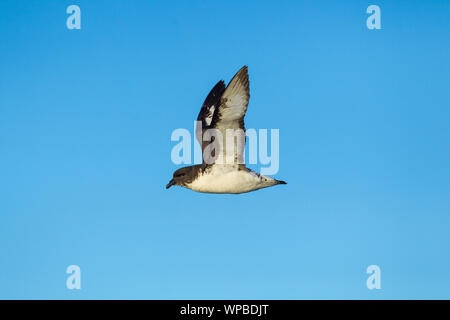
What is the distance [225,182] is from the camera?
14.5 meters

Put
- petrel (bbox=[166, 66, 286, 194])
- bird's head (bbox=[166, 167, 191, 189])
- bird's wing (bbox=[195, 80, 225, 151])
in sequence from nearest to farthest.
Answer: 1. petrel (bbox=[166, 66, 286, 194])
2. bird's head (bbox=[166, 167, 191, 189])
3. bird's wing (bbox=[195, 80, 225, 151])

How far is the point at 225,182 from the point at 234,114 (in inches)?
75.0

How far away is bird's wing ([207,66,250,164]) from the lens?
12828mm

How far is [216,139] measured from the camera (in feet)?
46.1

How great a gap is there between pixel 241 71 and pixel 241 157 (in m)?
2.44

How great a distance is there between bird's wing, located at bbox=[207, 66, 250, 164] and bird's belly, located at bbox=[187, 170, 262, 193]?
33 centimetres

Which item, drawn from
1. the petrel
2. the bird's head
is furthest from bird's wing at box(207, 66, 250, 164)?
the bird's head

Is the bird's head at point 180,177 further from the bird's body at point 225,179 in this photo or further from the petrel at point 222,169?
the bird's body at point 225,179

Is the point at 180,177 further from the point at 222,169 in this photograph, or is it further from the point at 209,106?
the point at 209,106

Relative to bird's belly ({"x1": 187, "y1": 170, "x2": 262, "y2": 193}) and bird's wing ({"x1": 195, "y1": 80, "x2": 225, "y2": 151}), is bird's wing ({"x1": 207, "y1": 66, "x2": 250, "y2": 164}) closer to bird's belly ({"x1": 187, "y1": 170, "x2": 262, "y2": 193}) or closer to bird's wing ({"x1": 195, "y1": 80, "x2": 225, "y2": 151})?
bird's belly ({"x1": 187, "y1": 170, "x2": 262, "y2": 193})

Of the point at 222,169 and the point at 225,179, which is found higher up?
the point at 222,169

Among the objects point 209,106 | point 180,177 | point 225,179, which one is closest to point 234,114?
point 225,179
